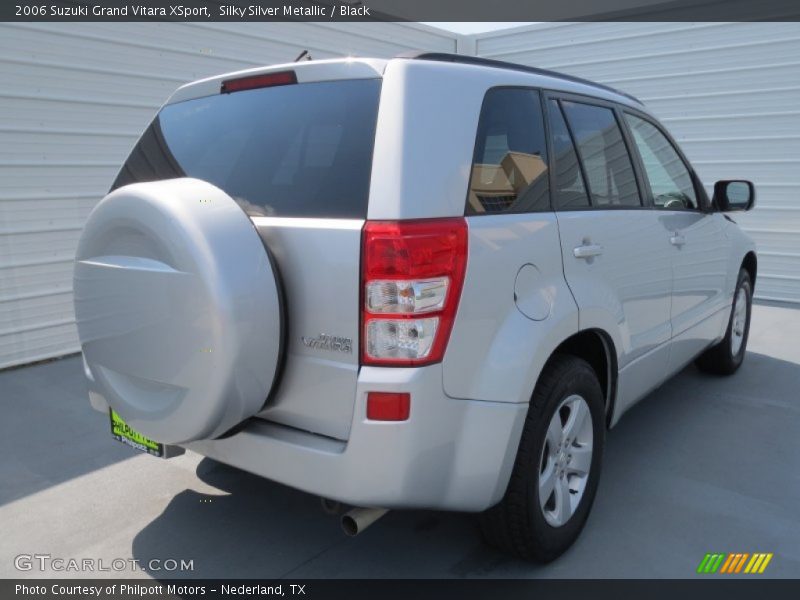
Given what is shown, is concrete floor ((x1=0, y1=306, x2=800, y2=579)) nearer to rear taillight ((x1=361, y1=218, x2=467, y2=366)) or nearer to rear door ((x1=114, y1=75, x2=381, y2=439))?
rear door ((x1=114, y1=75, x2=381, y2=439))

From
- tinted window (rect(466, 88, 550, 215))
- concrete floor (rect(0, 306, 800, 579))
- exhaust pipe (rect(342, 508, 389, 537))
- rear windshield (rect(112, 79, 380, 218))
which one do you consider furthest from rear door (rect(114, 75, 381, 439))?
concrete floor (rect(0, 306, 800, 579))

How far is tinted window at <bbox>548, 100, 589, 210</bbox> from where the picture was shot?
256cm

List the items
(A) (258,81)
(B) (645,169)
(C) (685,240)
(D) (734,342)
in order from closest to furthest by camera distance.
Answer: (A) (258,81)
(B) (645,169)
(C) (685,240)
(D) (734,342)

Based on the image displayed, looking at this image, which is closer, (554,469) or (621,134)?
(554,469)

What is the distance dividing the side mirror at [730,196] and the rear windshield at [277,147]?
291 centimetres

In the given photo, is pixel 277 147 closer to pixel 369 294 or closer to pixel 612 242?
pixel 369 294

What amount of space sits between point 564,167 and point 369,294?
46.3 inches

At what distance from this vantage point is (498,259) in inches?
81.7

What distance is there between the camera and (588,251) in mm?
2535

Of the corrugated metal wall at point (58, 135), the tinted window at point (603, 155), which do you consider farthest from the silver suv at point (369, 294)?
the corrugated metal wall at point (58, 135)

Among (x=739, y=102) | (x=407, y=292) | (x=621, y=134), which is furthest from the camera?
(x=739, y=102)

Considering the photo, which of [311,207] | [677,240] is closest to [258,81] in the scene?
[311,207]

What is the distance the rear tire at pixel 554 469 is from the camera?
226cm

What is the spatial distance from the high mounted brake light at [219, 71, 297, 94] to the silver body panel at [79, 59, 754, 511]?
0.04 meters
